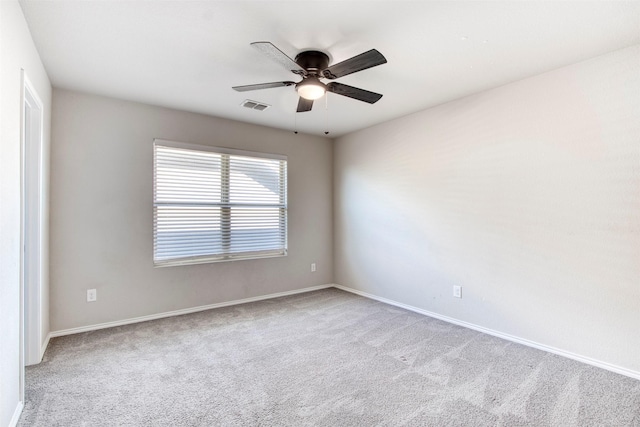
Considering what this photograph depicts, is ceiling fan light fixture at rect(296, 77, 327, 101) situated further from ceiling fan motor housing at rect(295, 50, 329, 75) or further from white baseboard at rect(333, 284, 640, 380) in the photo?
white baseboard at rect(333, 284, 640, 380)

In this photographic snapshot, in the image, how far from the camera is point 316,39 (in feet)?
7.24

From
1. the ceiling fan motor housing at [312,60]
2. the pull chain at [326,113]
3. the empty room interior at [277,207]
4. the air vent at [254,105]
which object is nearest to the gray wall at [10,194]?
the empty room interior at [277,207]

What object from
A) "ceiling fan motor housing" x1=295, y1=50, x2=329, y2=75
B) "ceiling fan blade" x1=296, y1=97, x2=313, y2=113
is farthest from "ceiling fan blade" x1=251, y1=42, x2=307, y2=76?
"ceiling fan blade" x1=296, y1=97, x2=313, y2=113

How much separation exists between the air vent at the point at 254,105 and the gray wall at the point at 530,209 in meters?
1.67

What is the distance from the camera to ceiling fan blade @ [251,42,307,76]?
185 cm

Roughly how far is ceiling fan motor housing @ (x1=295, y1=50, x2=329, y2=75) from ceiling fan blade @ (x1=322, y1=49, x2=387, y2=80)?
0.36 ft

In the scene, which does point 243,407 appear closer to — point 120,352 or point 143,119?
point 120,352

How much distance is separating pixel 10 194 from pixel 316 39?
2.09 m

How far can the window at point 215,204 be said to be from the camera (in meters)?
3.65

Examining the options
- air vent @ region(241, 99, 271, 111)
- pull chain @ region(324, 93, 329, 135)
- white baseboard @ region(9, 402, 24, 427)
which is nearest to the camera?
white baseboard @ region(9, 402, 24, 427)

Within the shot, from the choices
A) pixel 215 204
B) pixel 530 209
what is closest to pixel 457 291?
pixel 530 209

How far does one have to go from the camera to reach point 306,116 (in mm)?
3967

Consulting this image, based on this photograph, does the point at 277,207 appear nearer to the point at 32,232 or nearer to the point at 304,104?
the point at 304,104

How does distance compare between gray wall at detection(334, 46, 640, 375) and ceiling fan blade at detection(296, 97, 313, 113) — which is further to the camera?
ceiling fan blade at detection(296, 97, 313, 113)
